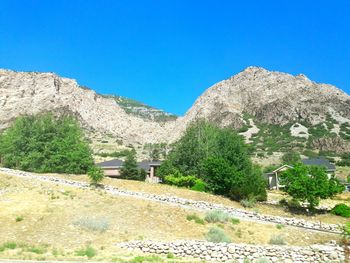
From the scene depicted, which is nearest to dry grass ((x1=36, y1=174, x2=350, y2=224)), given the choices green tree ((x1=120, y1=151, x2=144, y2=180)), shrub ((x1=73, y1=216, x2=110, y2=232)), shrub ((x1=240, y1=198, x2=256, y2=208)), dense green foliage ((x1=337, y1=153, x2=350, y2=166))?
shrub ((x1=240, y1=198, x2=256, y2=208))

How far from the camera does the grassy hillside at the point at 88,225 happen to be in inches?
865

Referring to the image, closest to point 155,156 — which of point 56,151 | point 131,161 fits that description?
point 131,161

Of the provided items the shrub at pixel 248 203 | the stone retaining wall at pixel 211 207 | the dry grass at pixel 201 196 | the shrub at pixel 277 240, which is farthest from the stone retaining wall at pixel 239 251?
the shrub at pixel 248 203

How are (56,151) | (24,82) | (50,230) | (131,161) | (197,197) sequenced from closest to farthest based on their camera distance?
(50,230) < (197,197) < (56,151) < (131,161) < (24,82)

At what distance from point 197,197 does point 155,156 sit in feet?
206

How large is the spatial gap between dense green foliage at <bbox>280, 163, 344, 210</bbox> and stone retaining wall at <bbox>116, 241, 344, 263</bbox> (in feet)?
59.6

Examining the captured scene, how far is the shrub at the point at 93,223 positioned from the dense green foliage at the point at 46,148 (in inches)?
891

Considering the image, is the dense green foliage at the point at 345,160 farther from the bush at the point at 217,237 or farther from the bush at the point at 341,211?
the bush at the point at 217,237

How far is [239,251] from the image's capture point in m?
21.4

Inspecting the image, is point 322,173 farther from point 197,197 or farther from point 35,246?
point 35,246

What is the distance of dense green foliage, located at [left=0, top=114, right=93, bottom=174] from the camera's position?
50019 mm

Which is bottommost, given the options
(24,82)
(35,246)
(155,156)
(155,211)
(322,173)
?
(35,246)

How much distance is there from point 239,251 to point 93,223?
11007mm

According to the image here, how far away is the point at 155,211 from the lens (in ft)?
104
